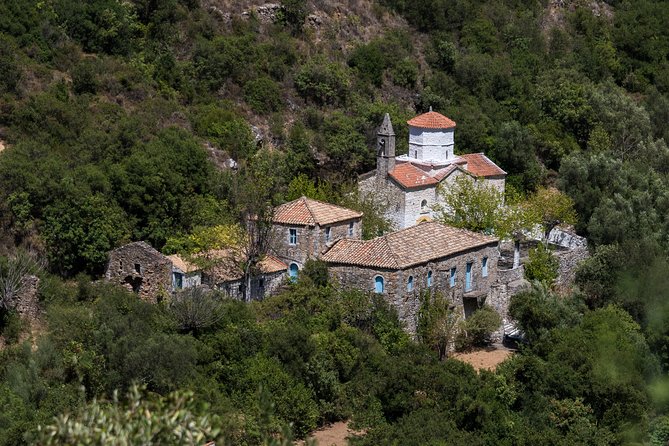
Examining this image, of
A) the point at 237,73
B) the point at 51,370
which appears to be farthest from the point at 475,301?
the point at 237,73

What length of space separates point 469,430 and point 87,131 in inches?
835

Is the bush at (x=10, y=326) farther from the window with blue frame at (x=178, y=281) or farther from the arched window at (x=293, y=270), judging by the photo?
the arched window at (x=293, y=270)

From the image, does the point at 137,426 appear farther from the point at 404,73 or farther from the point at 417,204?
the point at 404,73

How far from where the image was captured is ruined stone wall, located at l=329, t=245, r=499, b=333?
127 ft

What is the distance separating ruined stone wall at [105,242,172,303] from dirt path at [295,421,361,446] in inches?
328

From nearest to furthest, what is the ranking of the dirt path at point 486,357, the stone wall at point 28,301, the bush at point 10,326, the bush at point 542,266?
the bush at point 10,326
the stone wall at point 28,301
the dirt path at point 486,357
the bush at point 542,266

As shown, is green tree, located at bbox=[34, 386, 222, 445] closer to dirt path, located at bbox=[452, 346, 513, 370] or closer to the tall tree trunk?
dirt path, located at bbox=[452, 346, 513, 370]

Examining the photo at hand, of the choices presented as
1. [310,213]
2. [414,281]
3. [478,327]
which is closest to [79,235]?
[310,213]

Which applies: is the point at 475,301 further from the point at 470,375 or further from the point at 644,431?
the point at 644,431

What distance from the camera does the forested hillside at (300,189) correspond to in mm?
32750

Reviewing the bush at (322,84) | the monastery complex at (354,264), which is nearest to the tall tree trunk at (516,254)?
the monastery complex at (354,264)

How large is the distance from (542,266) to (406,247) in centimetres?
756

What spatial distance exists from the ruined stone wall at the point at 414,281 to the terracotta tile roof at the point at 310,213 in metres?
2.61

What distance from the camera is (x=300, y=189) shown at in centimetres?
4834
